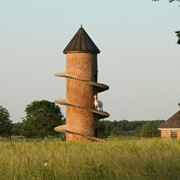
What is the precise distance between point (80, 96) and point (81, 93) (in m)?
0.21

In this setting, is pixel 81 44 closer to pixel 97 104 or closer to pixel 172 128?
pixel 97 104

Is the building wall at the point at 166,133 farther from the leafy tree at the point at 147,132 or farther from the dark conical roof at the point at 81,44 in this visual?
the dark conical roof at the point at 81,44

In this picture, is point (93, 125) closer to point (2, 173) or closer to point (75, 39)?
point (75, 39)

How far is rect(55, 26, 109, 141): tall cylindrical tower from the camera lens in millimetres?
35844

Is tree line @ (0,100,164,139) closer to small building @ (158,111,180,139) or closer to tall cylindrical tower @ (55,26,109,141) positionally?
small building @ (158,111,180,139)

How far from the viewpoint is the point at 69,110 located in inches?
1420

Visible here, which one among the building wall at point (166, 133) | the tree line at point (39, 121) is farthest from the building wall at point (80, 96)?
the tree line at point (39, 121)

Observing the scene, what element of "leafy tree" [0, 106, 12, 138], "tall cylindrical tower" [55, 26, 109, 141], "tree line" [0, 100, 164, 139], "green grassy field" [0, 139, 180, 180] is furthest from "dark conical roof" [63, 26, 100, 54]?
"leafy tree" [0, 106, 12, 138]

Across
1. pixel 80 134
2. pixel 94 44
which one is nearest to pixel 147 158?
pixel 80 134

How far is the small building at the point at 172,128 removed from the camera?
2311 inches

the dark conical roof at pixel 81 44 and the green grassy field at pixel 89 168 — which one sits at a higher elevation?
the dark conical roof at pixel 81 44

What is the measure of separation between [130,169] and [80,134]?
22.4 m

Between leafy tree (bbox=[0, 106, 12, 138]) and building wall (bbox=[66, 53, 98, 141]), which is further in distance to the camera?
leafy tree (bbox=[0, 106, 12, 138])

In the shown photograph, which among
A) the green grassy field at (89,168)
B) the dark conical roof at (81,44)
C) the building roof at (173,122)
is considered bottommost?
the green grassy field at (89,168)
